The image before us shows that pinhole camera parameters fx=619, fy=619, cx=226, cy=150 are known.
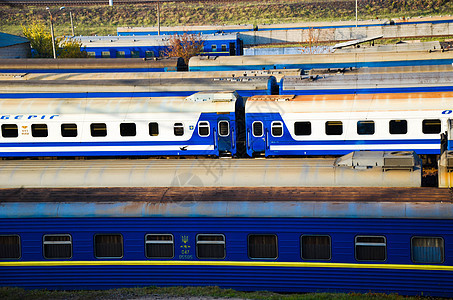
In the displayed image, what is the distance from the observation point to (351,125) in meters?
24.3

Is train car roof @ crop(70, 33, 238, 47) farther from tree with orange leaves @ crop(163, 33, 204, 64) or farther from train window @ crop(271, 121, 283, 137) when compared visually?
train window @ crop(271, 121, 283, 137)

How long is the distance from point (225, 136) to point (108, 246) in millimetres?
11703

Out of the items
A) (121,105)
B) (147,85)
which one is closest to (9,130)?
(121,105)

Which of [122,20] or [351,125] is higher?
[122,20]

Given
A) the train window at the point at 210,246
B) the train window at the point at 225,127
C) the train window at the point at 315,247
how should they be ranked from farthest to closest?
1. the train window at the point at 225,127
2. the train window at the point at 210,246
3. the train window at the point at 315,247

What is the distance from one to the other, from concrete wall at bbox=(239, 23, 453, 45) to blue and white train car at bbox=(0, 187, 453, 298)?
5684 cm

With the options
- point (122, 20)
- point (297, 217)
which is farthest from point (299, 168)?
point (122, 20)

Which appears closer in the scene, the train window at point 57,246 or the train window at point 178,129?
the train window at point 57,246

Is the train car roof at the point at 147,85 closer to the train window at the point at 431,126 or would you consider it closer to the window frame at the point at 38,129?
the window frame at the point at 38,129

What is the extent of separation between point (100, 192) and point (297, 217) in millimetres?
4875

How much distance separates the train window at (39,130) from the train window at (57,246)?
13.0 m

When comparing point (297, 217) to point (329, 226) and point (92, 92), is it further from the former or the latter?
point (92, 92)

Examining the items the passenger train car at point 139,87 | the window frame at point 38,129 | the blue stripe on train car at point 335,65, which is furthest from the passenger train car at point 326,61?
the window frame at point 38,129

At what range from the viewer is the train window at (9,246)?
14633 millimetres
